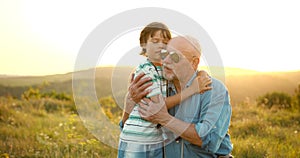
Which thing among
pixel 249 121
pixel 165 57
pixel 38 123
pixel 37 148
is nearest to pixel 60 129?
pixel 38 123

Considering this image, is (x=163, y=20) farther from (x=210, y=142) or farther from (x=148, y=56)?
(x=210, y=142)

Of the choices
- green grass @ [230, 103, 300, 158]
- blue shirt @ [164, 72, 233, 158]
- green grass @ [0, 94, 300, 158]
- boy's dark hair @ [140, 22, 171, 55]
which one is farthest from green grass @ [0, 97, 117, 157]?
boy's dark hair @ [140, 22, 171, 55]

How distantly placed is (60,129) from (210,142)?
564cm

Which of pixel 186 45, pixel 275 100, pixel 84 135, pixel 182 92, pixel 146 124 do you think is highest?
pixel 186 45

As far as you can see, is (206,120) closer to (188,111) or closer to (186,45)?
(188,111)

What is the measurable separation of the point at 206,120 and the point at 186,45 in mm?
559

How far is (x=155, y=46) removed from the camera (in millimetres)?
3301

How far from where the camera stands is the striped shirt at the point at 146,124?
10.2 feet

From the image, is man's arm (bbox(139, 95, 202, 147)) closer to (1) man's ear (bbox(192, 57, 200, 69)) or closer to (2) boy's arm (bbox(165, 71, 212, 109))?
(2) boy's arm (bbox(165, 71, 212, 109))

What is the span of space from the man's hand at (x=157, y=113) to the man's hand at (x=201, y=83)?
27cm

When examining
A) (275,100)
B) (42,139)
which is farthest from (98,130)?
(275,100)

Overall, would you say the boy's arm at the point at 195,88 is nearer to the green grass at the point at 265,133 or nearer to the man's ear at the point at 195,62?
the man's ear at the point at 195,62

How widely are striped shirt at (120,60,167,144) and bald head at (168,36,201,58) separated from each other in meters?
0.21

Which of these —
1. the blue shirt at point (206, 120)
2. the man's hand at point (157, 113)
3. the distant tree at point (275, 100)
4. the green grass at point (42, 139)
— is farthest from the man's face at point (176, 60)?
the distant tree at point (275, 100)
